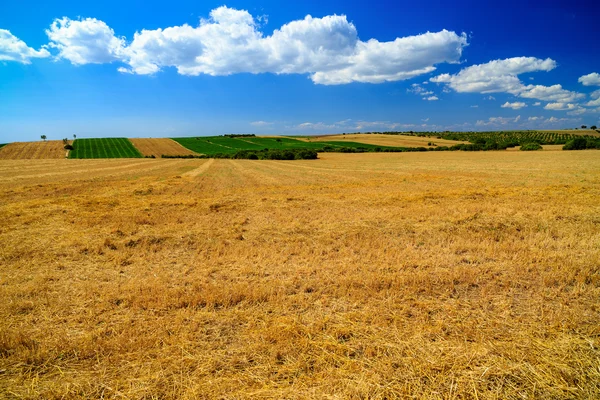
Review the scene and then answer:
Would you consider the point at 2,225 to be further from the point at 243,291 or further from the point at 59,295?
the point at 243,291

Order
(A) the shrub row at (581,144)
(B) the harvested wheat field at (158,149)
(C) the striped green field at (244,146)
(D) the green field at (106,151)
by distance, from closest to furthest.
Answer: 1. (A) the shrub row at (581,144)
2. (D) the green field at (106,151)
3. (B) the harvested wheat field at (158,149)
4. (C) the striped green field at (244,146)

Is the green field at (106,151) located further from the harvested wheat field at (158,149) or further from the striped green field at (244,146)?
the striped green field at (244,146)

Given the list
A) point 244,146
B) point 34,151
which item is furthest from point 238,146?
point 34,151

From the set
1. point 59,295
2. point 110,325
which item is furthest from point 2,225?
point 110,325

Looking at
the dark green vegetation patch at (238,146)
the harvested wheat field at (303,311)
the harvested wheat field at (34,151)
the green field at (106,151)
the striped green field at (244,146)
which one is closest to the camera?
the harvested wheat field at (303,311)

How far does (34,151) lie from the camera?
80812 millimetres

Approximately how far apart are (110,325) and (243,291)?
2035mm

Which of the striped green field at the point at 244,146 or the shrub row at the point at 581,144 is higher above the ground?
the striped green field at the point at 244,146

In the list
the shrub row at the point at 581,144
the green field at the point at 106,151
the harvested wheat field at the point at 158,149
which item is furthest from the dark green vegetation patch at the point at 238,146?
the shrub row at the point at 581,144

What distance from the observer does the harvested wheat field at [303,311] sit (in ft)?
10.3

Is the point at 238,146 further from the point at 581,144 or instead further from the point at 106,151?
→ the point at 581,144

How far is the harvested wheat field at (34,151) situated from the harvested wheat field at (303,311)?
8832cm

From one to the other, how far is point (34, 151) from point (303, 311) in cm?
10901

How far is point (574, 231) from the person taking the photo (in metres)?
8.52
